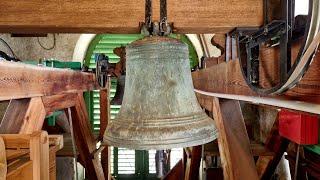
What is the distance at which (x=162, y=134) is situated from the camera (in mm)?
1322

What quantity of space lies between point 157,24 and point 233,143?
1.21 m

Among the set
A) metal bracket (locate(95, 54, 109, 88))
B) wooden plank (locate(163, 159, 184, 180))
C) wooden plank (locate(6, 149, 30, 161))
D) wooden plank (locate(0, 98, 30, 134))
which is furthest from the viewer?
wooden plank (locate(163, 159, 184, 180))

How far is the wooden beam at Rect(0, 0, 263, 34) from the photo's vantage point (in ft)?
4.90

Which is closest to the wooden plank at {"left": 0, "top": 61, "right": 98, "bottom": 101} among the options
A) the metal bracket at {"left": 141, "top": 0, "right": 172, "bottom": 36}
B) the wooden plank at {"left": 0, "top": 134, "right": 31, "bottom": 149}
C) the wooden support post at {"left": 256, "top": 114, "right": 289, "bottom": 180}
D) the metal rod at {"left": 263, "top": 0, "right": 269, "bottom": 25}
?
the wooden plank at {"left": 0, "top": 134, "right": 31, "bottom": 149}

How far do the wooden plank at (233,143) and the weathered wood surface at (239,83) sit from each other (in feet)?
0.49

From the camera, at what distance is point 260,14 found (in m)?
1.50

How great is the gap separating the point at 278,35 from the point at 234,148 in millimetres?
1107

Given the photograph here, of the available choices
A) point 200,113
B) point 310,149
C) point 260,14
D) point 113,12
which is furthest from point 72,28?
point 310,149

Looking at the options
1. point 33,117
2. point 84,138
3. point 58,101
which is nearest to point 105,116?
point 84,138

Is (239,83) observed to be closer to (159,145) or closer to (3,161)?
(159,145)

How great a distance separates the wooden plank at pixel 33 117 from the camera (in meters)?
1.99

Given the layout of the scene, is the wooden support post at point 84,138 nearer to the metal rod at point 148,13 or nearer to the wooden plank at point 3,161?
the wooden plank at point 3,161

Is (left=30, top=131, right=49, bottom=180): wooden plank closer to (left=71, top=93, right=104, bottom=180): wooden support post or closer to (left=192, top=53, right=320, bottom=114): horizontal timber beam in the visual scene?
(left=192, top=53, right=320, bottom=114): horizontal timber beam

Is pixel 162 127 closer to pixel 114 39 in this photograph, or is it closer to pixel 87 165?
pixel 87 165
